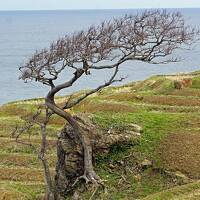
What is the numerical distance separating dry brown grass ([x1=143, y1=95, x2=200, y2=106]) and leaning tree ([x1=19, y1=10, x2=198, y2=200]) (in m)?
22.0

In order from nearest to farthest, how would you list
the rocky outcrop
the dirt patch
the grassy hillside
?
the grassy hillside < the dirt patch < the rocky outcrop

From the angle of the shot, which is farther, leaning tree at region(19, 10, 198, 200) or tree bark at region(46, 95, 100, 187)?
tree bark at region(46, 95, 100, 187)

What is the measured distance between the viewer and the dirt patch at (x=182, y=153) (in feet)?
117

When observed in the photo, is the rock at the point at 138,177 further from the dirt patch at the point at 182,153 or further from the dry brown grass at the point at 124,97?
the dry brown grass at the point at 124,97

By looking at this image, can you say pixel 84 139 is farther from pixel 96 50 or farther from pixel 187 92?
pixel 187 92

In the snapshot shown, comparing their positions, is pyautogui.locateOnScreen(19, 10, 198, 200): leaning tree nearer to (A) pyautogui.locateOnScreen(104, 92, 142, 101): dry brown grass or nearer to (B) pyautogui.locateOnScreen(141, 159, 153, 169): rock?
(B) pyautogui.locateOnScreen(141, 159, 153, 169): rock

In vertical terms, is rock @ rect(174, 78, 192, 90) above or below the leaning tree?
below

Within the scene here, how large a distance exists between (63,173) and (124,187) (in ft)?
16.5

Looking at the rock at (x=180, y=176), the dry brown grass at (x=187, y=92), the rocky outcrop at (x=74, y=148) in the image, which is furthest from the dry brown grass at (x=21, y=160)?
the dry brown grass at (x=187, y=92)

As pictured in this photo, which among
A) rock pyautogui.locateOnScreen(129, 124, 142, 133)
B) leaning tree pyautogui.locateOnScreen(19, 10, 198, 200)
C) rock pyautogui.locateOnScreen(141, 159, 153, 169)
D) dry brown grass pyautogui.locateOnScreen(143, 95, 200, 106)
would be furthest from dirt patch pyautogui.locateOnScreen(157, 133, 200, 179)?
dry brown grass pyautogui.locateOnScreen(143, 95, 200, 106)

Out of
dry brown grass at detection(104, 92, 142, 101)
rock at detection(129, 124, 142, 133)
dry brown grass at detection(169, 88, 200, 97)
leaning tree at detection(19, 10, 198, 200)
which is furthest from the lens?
dry brown grass at detection(104, 92, 142, 101)

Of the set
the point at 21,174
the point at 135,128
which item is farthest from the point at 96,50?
the point at 21,174

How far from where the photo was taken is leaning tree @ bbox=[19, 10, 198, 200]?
33.8 m

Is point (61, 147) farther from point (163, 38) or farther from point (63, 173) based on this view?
point (163, 38)
